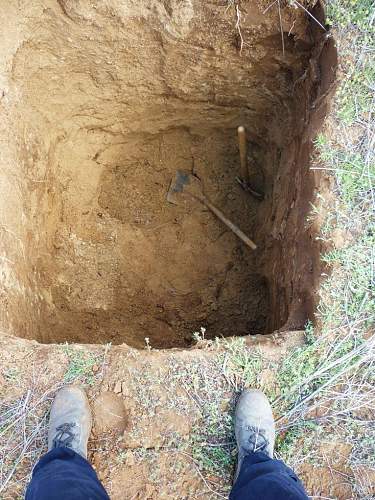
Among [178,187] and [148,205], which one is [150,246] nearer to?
[148,205]

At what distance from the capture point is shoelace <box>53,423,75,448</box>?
207cm

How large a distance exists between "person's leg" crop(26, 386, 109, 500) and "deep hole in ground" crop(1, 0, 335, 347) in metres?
0.71

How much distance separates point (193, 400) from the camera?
219 centimetres

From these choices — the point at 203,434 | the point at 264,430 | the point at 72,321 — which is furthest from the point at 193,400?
the point at 72,321

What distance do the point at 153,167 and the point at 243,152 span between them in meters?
0.86

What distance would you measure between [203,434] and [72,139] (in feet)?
8.22

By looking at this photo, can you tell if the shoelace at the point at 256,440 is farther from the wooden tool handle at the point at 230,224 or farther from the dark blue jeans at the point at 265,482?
the wooden tool handle at the point at 230,224

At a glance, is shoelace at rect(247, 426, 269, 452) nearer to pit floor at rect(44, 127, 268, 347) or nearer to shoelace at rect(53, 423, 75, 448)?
shoelace at rect(53, 423, 75, 448)

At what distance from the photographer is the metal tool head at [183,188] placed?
3982mm

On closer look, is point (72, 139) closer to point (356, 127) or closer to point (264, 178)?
point (264, 178)

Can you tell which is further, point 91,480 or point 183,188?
point 183,188

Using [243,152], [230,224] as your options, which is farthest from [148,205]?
[243,152]

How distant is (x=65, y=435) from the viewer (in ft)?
6.84

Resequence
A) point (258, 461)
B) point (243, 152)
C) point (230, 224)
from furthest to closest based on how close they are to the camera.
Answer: point (230, 224) → point (243, 152) → point (258, 461)
